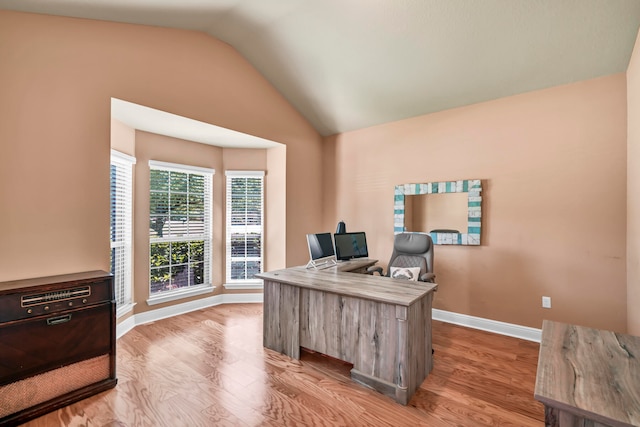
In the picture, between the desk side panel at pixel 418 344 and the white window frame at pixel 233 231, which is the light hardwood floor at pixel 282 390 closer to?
the desk side panel at pixel 418 344

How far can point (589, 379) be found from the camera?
40.6 inches

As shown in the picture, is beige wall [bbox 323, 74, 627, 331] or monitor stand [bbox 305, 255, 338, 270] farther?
monitor stand [bbox 305, 255, 338, 270]

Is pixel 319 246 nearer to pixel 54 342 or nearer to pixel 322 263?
pixel 322 263

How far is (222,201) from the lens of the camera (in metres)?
4.45

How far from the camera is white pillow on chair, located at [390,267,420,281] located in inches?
125

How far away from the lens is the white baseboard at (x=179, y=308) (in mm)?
3374

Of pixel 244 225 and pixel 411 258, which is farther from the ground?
pixel 244 225

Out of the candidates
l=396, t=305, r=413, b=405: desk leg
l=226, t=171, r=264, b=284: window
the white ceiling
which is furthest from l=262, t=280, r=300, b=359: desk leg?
the white ceiling

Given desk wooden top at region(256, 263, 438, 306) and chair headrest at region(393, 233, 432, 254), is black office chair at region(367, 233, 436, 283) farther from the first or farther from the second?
desk wooden top at region(256, 263, 438, 306)

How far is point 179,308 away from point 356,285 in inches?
107

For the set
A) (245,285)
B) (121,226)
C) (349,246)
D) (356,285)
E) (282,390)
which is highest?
(121,226)

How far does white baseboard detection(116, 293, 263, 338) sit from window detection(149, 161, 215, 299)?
0.69 feet

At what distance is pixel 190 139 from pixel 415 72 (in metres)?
2.97

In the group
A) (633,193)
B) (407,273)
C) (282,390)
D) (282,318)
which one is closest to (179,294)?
(282,318)
